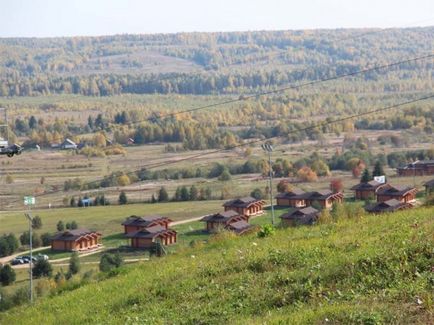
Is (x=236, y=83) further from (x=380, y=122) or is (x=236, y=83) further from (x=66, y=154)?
(x=66, y=154)

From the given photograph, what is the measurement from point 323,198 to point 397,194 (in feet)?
18.9

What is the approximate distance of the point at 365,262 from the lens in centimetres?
922

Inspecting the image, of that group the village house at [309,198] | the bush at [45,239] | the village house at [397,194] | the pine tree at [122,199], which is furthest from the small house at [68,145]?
the village house at [397,194]

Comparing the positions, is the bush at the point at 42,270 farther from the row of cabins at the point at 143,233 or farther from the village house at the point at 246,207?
the village house at the point at 246,207

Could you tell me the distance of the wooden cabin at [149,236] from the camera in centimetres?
3631

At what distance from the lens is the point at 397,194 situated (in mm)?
38281

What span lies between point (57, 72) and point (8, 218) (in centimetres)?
14940

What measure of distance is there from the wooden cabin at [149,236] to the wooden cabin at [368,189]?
1178 cm

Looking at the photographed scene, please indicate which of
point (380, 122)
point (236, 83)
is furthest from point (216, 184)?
point (236, 83)

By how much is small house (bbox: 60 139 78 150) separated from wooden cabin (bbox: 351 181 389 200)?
44.7 metres

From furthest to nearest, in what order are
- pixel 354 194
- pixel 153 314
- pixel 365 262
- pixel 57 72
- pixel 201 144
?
pixel 57 72 → pixel 201 144 → pixel 354 194 → pixel 153 314 → pixel 365 262

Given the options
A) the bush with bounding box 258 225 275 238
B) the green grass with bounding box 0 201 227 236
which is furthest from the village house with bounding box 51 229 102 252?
the bush with bounding box 258 225 275 238

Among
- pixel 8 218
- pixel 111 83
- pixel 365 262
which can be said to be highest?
pixel 111 83

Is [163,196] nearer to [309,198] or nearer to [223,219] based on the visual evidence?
[309,198]
